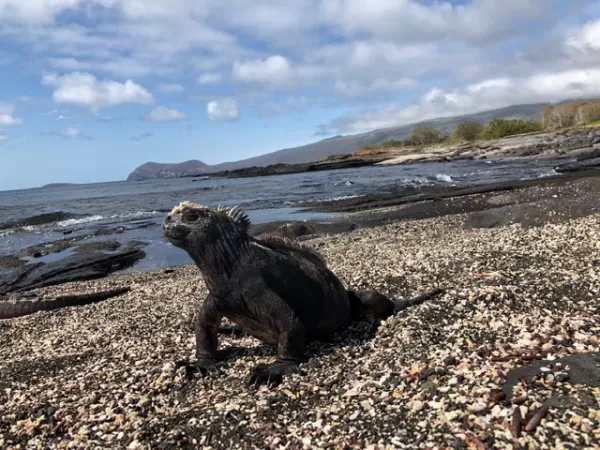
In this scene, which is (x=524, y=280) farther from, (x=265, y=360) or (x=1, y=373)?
(x=1, y=373)

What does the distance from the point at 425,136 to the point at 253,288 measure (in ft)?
571

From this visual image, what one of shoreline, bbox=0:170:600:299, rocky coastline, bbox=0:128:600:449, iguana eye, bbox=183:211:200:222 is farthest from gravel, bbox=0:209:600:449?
shoreline, bbox=0:170:600:299

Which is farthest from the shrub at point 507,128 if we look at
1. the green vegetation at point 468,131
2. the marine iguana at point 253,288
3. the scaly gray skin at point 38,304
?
the marine iguana at point 253,288

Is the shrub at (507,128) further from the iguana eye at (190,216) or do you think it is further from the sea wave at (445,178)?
the iguana eye at (190,216)

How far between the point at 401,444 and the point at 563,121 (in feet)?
486

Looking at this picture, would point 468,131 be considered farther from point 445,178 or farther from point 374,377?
point 374,377

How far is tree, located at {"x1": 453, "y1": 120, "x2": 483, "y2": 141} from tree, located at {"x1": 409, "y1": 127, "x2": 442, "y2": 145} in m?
19.8

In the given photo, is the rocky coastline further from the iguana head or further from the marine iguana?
the iguana head

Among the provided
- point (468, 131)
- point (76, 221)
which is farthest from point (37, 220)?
point (468, 131)

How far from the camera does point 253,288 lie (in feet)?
22.7

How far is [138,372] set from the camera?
7227mm

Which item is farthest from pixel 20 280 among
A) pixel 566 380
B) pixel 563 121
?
pixel 563 121

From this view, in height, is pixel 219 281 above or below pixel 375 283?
above

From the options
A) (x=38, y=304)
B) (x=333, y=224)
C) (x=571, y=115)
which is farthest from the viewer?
(x=571, y=115)
